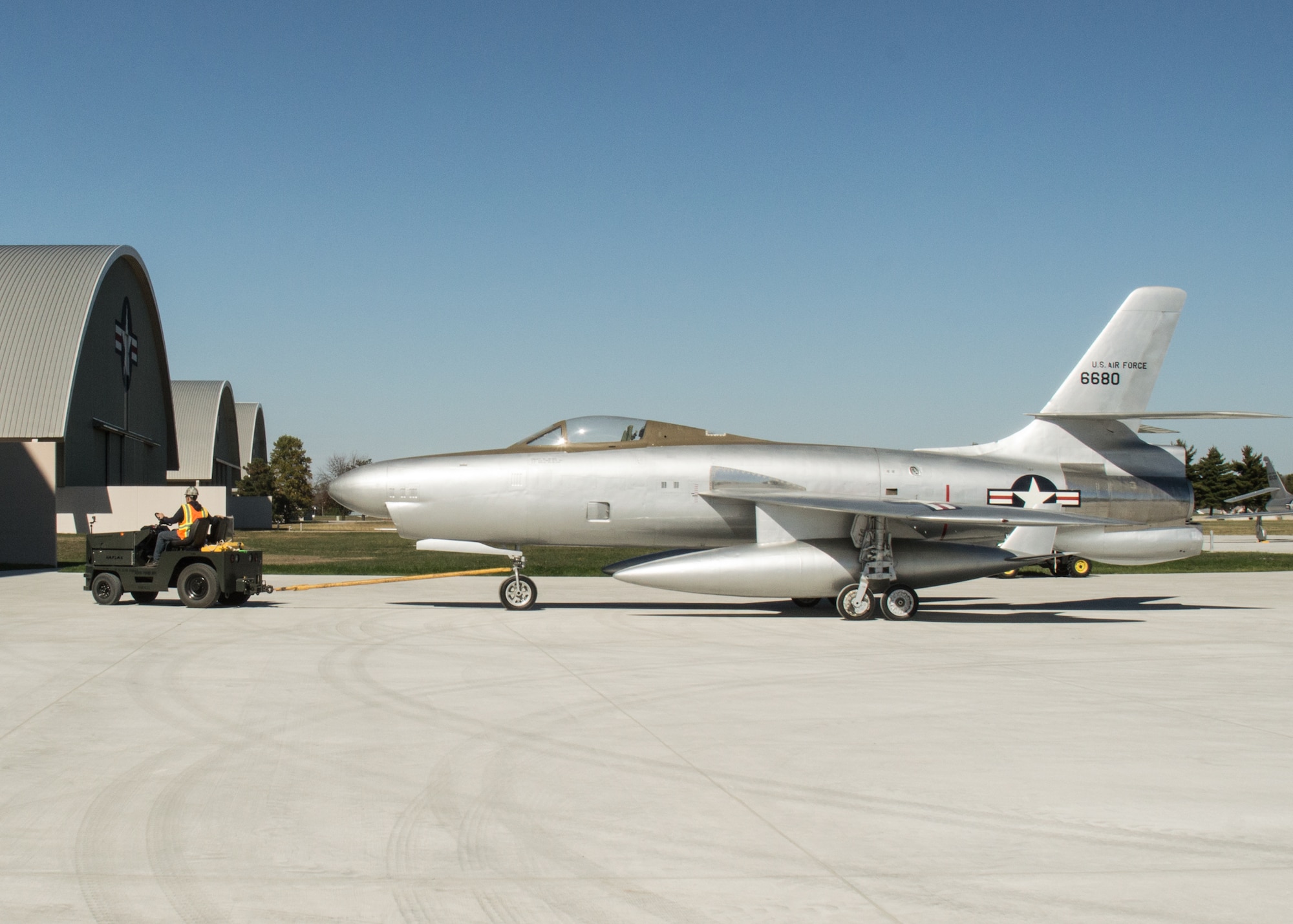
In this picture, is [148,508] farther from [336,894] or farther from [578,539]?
[336,894]

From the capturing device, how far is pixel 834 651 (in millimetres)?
A: 10422

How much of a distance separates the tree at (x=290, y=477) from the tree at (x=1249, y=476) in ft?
255

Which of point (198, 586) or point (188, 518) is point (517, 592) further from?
point (188, 518)

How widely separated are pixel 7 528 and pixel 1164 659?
27262 mm

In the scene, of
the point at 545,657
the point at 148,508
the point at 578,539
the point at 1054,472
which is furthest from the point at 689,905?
the point at 148,508

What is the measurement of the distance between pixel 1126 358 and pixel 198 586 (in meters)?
14.1

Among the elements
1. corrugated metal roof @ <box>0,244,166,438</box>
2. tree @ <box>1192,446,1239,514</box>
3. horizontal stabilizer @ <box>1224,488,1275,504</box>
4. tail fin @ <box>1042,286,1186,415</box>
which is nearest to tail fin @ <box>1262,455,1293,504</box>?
horizontal stabilizer @ <box>1224,488,1275,504</box>

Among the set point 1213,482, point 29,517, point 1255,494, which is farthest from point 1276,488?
point 29,517

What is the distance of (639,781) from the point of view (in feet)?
17.4

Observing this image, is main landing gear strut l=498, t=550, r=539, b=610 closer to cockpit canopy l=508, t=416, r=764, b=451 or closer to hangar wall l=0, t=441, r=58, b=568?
cockpit canopy l=508, t=416, r=764, b=451

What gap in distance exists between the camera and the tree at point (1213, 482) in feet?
289

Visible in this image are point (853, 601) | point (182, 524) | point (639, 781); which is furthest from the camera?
point (182, 524)

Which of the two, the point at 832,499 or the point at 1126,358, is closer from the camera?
the point at 832,499

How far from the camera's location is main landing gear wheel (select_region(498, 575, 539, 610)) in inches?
565
